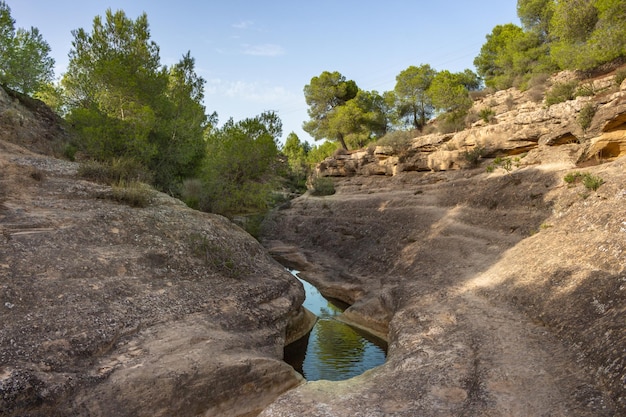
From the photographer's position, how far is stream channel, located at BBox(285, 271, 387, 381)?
12.4 metres

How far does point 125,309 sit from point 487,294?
38.9 feet

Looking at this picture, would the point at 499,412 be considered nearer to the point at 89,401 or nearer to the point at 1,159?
the point at 89,401

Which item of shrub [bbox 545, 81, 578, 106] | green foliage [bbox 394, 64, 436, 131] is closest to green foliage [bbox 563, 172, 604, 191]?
shrub [bbox 545, 81, 578, 106]

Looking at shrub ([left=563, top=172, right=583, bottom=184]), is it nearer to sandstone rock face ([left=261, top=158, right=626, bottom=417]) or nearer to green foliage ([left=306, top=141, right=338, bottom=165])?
sandstone rock face ([left=261, top=158, right=626, bottom=417])

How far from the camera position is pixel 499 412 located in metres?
7.21

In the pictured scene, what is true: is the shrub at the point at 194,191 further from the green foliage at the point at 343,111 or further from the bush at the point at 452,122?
the green foliage at the point at 343,111

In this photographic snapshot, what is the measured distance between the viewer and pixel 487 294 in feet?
44.0

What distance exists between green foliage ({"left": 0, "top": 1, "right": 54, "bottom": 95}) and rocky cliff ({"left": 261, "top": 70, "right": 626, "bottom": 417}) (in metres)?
21.9

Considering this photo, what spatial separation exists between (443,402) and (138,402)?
6.23 meters

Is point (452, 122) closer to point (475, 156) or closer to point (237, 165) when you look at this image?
point (475, 156)

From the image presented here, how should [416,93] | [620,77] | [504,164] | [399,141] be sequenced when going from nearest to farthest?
1. [620,77]
2. [504,164]
3. [399,141]
4. [416,93]

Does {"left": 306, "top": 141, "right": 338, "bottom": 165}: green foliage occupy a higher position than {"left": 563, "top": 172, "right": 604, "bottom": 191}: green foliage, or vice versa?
{"left": 306, "top": 141, "right": 338, "bottom": 165}: green foliage

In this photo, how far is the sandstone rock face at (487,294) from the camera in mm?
7777

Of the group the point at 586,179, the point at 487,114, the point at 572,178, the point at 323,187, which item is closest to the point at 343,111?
the point at 323,187
